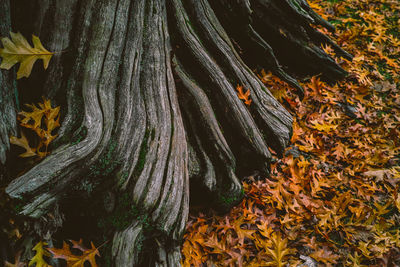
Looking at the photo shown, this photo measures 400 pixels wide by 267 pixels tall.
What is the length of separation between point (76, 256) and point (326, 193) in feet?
7.67

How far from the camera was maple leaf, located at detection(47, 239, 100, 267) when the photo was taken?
1721 mm

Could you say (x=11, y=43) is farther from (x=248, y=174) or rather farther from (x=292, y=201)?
(x=292, y=201)

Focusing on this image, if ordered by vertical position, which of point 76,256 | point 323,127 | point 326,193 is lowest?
point 326,193

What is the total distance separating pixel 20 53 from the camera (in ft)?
5.51

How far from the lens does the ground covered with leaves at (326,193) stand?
230 cm

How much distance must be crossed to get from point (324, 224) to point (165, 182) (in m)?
1.55

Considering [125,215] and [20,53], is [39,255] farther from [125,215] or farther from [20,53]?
[20,53]

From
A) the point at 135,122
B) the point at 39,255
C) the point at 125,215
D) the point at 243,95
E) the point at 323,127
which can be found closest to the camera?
the point at 39,255

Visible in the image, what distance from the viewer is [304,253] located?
2.33m

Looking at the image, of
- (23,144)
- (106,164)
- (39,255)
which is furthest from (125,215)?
(23,144)

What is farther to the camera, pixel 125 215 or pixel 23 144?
pixel 125 215

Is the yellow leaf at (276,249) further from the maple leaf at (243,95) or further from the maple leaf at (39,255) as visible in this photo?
the maple leaf at (39,255)

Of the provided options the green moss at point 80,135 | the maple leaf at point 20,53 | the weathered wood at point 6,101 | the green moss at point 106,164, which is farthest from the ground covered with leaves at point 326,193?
the maple leaf at point 20,53

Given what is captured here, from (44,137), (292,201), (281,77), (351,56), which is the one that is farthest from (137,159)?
(351,56)
